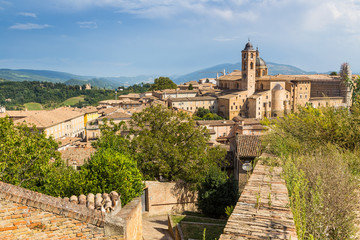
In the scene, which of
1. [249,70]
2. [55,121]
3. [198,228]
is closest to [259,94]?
[249,70]

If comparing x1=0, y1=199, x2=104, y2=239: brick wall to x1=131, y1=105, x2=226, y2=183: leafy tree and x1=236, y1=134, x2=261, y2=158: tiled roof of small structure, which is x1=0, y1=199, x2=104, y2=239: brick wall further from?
x1=236, y1=134, x2=261, y2=158: tiled roof of small structure

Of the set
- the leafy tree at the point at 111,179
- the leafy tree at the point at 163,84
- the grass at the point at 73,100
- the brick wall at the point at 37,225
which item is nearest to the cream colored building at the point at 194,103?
the leafy tree at the point at 163,84

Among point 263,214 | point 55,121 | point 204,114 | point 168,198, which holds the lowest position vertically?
point 168,198

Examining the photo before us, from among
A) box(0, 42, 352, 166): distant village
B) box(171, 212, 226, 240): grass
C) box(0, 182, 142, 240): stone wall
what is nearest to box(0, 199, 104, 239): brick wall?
box(0, 182, 142, 240): stone wall

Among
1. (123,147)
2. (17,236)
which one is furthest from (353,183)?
(123,147)

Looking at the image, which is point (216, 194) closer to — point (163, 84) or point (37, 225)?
point (37, 225)

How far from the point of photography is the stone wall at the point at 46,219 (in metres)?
5.21

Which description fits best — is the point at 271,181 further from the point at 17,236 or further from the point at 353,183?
the point at 17,236

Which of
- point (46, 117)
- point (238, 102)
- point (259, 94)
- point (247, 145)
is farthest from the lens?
point (238, 102)

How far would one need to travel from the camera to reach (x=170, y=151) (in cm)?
1623

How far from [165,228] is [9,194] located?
9.11 m

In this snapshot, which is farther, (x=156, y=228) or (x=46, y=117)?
(x=46, y=117)

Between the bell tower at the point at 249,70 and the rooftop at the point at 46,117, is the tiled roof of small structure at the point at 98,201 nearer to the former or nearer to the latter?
the rooftop at the point at 46,117

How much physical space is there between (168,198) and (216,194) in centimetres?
311
